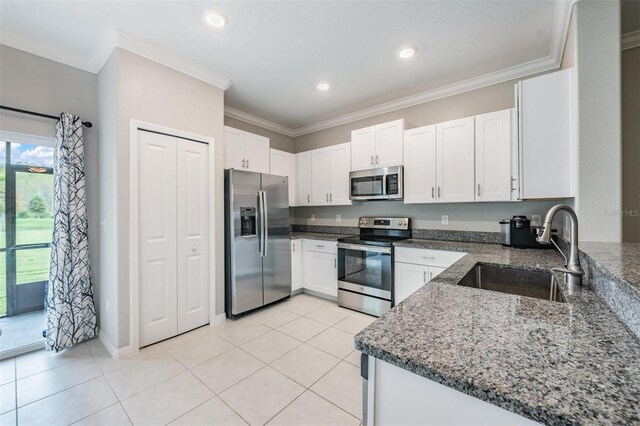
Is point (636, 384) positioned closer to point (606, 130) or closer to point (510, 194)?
point (606, 130)

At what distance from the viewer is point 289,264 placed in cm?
377

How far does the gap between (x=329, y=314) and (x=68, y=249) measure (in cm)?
272

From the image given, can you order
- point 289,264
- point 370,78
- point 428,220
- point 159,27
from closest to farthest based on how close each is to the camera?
1. point 159,27
2. point 370,78
3. point 428,220
4. point 289,264

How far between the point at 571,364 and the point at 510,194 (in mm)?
2443

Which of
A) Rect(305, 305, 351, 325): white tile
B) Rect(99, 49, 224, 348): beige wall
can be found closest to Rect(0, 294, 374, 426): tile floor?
Rect(305, 305, 351, 325): white tile

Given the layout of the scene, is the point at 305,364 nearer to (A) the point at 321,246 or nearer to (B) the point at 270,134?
(A) the point at 321,246

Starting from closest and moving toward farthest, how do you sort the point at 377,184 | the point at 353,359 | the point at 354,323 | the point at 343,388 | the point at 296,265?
the point at 343,388, the point at 353,359, the point at 354,323, the point at 377,184, the point at 296,265

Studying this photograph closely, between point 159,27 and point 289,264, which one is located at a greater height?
point 159,27

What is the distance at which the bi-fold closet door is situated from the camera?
2.48 m

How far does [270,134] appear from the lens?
4.56 meters

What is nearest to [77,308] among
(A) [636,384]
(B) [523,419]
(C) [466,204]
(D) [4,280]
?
(D) [4,280]

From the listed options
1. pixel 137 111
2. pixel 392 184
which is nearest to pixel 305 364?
pixel 392 184

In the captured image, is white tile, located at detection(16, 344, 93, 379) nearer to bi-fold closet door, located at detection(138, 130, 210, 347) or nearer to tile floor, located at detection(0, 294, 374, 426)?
tile floor, located at detection(0, 294, 374, 426)

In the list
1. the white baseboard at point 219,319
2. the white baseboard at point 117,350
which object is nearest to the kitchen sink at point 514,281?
the white baseboard at point 219,319
